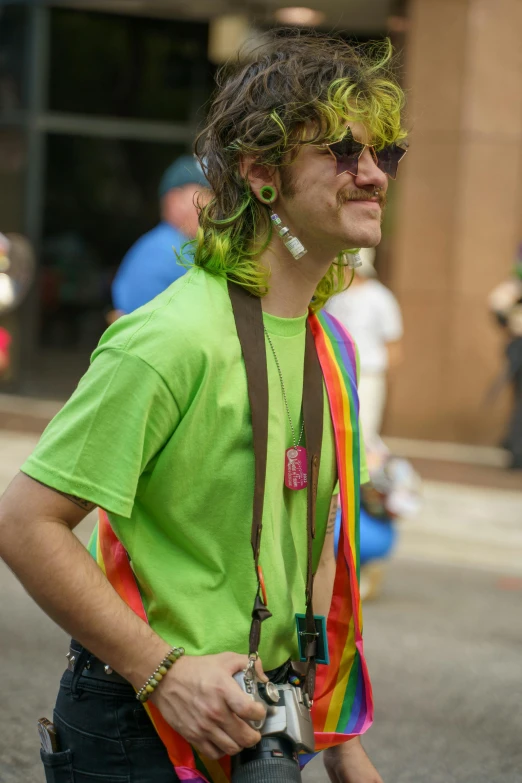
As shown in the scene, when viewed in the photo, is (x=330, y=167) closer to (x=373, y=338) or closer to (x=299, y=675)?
(x=299, y=675)

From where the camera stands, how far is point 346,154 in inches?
83.0

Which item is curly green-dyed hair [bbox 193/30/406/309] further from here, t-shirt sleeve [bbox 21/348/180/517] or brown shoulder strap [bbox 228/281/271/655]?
t-shirt sleeve [bbox 21/348/180/517]

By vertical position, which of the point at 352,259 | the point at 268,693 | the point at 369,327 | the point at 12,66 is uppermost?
the point at 12,66

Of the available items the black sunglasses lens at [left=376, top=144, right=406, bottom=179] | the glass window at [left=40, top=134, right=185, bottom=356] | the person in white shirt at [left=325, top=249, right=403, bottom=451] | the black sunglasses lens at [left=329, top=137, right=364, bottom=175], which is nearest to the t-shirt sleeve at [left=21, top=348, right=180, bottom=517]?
the black sunglasses lens at [left=329, top=137, right=364, bottom=175]

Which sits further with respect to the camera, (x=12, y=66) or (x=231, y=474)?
(x=12, y=66)

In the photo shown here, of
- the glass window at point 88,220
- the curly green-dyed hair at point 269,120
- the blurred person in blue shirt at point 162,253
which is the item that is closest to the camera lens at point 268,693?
the curly green-dyed hair at point 269,120

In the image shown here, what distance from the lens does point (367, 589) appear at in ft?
22.4

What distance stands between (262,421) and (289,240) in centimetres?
35

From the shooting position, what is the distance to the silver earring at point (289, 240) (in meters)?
2.13

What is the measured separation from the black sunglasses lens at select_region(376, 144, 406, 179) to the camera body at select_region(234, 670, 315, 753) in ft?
3.05

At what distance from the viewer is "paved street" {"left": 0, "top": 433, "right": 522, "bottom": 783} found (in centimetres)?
456

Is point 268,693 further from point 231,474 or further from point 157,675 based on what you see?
point 231,474

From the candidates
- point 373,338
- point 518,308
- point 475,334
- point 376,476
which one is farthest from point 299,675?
point 475,334

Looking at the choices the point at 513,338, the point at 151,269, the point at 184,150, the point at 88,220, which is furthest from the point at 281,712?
the point at 88,220
